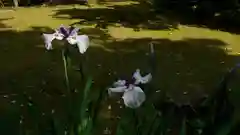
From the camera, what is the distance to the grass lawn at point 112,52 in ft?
20.9

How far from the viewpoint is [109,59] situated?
7758 mm

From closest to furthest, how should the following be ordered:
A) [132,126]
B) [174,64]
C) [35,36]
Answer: [132,126] → [174,64] → [35,36]

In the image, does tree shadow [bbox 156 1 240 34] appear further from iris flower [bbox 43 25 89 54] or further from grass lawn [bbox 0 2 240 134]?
iris flower [bbox 43 25 89 54]

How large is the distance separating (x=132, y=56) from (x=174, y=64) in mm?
717

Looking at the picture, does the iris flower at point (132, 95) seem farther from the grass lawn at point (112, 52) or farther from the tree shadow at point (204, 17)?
the tree shadow at point (204, 17)

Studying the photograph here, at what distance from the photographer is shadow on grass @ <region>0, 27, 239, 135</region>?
612cm

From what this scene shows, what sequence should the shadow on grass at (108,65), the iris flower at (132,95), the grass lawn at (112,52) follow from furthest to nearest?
1. the grass lawn at (112,52)
2. the shadow on grass at (108,65)
3. the iris flower at (132,95)

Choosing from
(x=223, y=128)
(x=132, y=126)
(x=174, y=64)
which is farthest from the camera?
(x=174, y=64)

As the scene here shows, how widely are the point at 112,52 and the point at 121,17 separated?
103 inches

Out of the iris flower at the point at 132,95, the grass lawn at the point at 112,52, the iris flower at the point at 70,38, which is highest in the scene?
the iris flower at the point at 70,38

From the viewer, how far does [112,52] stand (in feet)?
26.8

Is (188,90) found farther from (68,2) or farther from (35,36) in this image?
(68,2)

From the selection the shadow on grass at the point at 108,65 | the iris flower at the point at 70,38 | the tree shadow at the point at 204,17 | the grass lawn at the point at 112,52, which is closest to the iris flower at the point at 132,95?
the iris flower at the point at 70,38

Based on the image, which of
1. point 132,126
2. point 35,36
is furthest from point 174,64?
point 132,126
